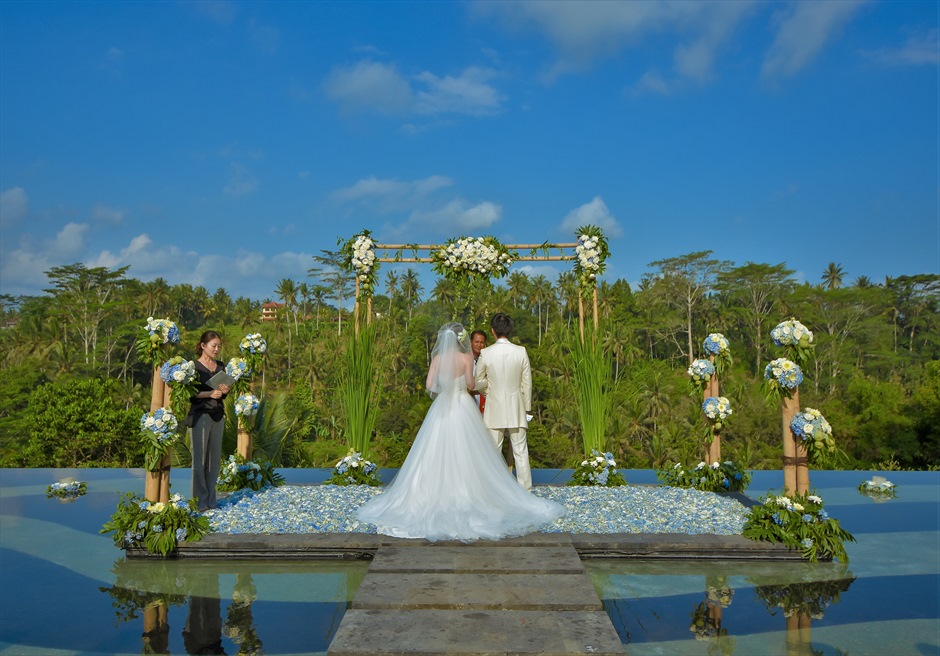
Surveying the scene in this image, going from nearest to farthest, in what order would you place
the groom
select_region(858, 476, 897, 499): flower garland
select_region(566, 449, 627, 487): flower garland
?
1. the groom
2. select_region(566, 449, 627, 487): flower garland
3. select_region(858, 476, 897, 499): flower garland

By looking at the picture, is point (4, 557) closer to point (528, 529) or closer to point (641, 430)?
point (528, 529)

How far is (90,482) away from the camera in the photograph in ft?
28.5

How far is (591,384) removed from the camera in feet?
25.0

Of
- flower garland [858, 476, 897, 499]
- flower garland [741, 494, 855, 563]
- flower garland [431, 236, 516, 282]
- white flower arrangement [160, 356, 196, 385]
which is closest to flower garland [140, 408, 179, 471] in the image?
white flower arrangement [160, 356, 196, 385]

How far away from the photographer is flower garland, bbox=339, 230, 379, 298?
8.18 meters

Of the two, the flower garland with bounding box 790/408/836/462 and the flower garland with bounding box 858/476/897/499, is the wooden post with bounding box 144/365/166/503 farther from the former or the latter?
the flower garland with bounding box 858/476/897/499

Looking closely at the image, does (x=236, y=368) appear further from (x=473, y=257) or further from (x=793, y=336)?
(x=793, y=336)

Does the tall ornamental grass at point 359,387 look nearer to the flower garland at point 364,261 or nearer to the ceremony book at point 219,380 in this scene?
the flower garland at point 364,261

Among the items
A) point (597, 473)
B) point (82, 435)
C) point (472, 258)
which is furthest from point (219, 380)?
point (82, 435)

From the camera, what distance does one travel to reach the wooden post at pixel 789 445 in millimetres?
5375

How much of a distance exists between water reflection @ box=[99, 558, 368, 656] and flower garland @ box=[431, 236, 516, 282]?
4090 millimetres

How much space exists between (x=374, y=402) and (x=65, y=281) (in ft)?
124

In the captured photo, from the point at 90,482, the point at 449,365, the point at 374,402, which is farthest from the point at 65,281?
the point at 449,365

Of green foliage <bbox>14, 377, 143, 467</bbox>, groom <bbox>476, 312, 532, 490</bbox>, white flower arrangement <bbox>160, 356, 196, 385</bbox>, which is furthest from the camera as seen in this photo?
green foliage <bbox>14, 377, 143, 467</bbox>
